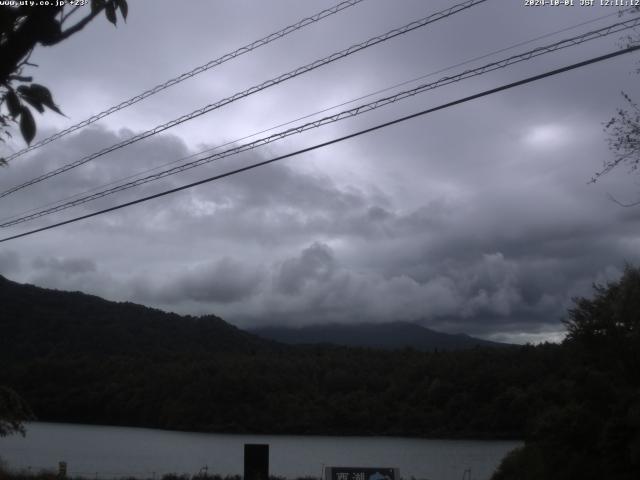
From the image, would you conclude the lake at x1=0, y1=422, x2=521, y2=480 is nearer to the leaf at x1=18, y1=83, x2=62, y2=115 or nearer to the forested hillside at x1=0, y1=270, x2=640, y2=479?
the forested hillside at x1=0, y1=270, x2=640, y2=479

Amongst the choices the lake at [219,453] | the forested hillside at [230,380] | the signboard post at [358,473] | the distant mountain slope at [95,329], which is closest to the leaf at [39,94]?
the signboard post at [358,473]

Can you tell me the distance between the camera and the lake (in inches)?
1759

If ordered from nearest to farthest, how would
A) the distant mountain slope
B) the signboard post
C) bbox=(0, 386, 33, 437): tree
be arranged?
the signboard post → bbox=(0, 386, 33, 437): tree → the distant mountain slope

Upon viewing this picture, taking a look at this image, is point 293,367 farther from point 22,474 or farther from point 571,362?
point 571,362

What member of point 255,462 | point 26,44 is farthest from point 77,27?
point 255,462

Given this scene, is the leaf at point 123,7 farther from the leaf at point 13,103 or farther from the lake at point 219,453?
the lake at point 219,453

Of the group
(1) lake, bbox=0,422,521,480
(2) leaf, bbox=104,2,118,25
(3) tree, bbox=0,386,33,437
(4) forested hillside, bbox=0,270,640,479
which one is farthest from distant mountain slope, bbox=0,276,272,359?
(2) leaf, bbox=104,2,118,25

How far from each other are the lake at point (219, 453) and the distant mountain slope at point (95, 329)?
8052 millimetres

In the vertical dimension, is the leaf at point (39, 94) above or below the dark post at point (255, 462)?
above

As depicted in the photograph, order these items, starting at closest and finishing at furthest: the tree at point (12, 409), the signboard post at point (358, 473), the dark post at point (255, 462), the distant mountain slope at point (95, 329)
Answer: the signboard post at point (358, 473)
the tree at point (12, 409)
the dark post at point (255, 462)
the distant mountain slope at point (95, 329)

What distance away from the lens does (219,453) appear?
55.5 m

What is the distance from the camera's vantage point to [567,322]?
2384 cm

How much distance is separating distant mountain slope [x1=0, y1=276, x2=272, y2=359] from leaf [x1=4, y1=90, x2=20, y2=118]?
5170cm

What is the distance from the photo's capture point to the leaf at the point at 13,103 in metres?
3.51
